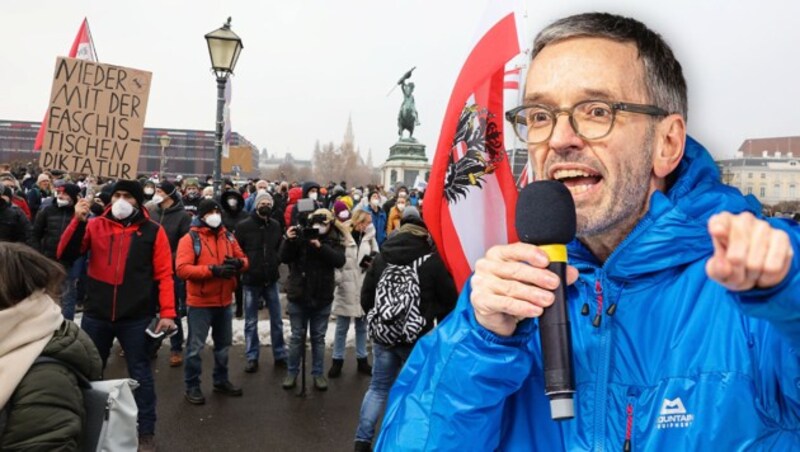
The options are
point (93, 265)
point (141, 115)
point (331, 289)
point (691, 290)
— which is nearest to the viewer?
point (691, 290)

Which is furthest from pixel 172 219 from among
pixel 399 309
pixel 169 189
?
pixel 399 309

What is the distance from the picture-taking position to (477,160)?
281cm

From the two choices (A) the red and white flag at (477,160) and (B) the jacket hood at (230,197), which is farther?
(B) the jacket hood at (230,197)

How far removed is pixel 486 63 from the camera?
9.47 ft

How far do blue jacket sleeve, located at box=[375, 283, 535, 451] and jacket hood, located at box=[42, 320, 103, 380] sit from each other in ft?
5.03

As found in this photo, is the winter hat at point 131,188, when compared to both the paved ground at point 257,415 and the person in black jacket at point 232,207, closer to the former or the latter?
the paved ground at point 257,415

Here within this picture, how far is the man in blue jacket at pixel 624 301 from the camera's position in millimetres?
1043

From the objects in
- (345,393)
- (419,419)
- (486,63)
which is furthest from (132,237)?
(419,419)

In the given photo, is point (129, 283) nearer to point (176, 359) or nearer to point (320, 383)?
point (320, 383)

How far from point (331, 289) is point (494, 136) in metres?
3.45

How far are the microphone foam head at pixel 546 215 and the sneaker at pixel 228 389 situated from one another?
5225 millimetres

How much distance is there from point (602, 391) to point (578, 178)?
1.63 ft

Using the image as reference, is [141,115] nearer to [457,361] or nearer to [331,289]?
[331,289]

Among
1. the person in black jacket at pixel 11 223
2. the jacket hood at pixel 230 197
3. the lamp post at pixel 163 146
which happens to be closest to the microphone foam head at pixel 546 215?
the jacket hood at pixel 230 197
